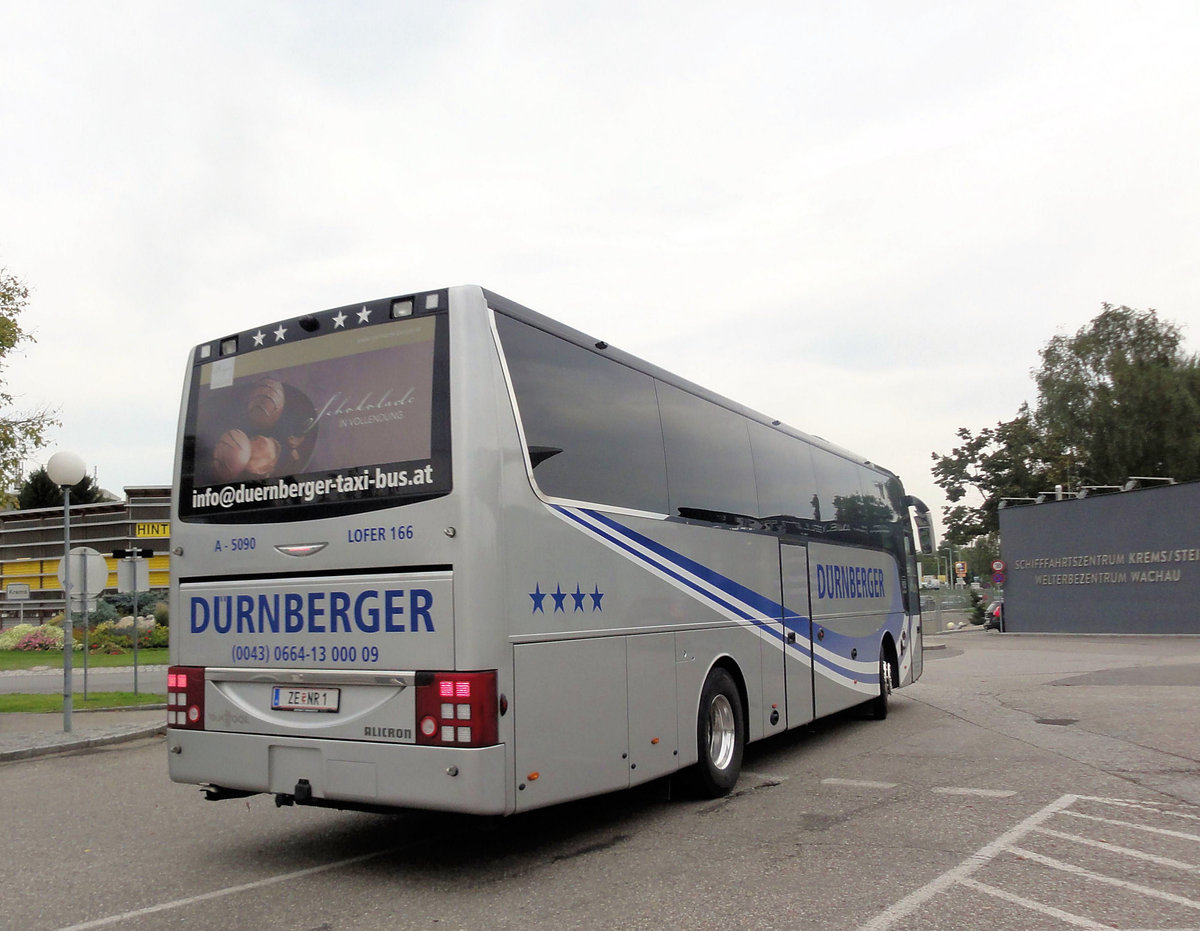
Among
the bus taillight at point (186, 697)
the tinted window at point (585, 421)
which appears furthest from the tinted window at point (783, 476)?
the bus taillight at point (186, 697)

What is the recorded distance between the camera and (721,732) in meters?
8.34

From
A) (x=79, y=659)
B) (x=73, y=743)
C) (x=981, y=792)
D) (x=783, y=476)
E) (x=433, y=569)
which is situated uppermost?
(x=783, y=476)

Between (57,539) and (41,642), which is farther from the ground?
(57,539)

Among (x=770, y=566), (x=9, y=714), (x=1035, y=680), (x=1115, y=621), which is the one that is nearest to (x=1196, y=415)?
(x=1115, y=621)

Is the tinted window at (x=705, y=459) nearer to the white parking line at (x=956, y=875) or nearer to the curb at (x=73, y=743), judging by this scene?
the white parking line at (x=956, y=875)

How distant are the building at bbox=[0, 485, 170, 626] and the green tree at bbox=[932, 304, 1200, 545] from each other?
41.2m

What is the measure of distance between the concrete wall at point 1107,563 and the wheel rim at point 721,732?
3126 centimetres

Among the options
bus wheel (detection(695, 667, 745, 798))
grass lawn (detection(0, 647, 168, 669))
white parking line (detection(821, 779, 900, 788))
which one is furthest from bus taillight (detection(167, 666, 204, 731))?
grass lawn (detection(0, 647, 168, 669))

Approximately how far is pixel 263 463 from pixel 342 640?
4.32 ft

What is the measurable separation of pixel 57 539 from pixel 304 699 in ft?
138

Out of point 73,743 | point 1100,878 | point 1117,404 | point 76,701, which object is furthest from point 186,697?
point 1117,404

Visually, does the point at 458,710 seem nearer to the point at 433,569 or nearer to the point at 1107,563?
the point at 433,569

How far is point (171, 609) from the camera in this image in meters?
6.98

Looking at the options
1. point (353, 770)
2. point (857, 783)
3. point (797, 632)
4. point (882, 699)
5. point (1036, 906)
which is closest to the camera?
point (1036, 906)
